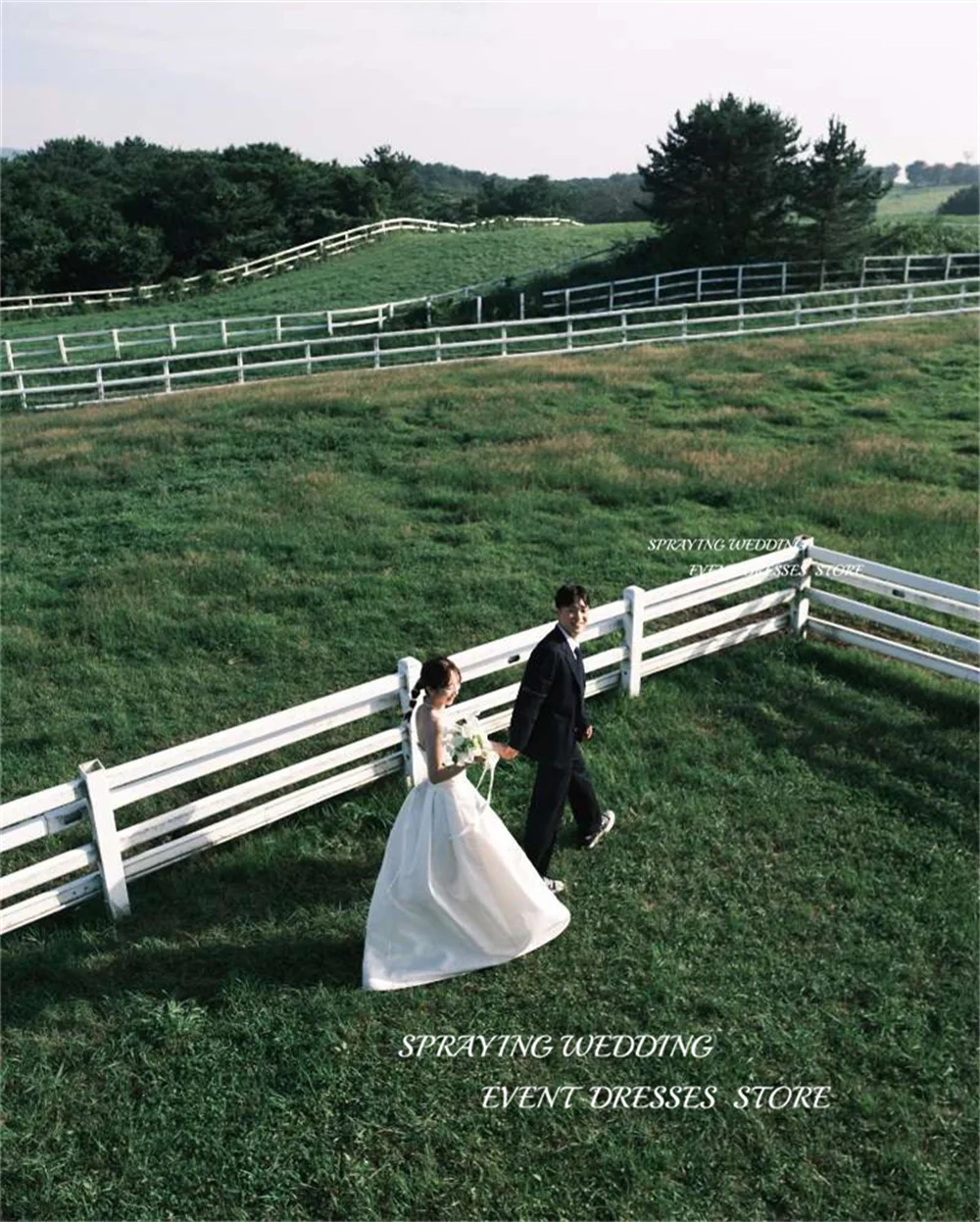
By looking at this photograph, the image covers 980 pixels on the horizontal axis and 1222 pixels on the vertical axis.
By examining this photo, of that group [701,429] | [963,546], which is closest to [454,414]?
[701,429]

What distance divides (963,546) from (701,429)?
6.21 meters

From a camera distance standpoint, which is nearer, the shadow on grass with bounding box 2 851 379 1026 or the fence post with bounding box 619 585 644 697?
the shadow on grass with bounding box 2 851 379 1026

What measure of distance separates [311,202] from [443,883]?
65.8m

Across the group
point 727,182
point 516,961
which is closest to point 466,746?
point 516,961

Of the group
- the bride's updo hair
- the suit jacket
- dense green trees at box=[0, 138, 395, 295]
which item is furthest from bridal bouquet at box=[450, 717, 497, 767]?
dense green trees at box=[0, 138, 395, 295]

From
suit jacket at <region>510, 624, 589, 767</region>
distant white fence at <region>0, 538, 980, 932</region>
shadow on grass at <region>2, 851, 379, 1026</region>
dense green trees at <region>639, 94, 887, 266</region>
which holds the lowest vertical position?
shadow on grass at <region>2, 851, 379, 1026</region>

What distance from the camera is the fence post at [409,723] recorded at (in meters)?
7.19

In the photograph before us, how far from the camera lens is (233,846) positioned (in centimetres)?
714

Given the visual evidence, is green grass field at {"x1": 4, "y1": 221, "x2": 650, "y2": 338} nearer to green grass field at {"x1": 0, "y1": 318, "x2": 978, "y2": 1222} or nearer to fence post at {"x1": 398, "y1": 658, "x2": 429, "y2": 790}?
green grass field at {"x1": 0, "y1": 318, "x2": 978, "y2": 1222}

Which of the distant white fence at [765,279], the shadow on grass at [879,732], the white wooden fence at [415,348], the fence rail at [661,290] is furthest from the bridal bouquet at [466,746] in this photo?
the distant white fence at [765,279]

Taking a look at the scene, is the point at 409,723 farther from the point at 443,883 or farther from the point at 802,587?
the point at 802,587

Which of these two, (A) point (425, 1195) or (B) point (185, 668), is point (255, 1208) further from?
(B) point (185, 668)

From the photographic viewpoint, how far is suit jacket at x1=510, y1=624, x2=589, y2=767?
6242 millimetres

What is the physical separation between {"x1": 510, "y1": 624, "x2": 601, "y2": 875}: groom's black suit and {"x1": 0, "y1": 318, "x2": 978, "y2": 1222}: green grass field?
0.56 m
